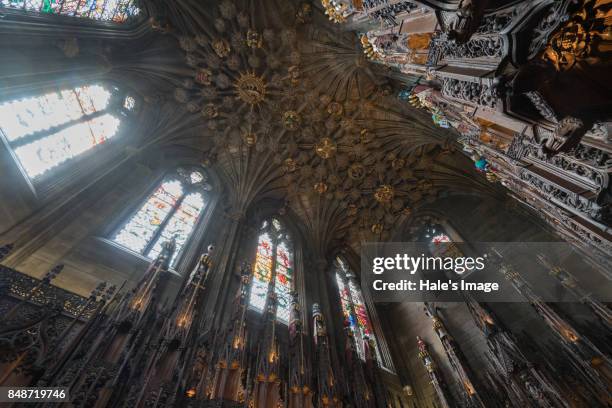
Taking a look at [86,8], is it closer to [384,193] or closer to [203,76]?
[203,76]

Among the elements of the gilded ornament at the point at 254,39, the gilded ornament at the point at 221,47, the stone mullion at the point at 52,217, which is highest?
the gilded ornament at the point at 254,39

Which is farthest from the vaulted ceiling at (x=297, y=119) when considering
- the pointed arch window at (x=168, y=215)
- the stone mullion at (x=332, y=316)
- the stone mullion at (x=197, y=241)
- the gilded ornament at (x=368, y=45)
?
the gilded ornament at (x=368, y=45)

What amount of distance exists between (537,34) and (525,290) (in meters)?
7.37

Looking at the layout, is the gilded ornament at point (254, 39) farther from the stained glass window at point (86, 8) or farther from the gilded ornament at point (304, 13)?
the stained glass window at point (86, 8)

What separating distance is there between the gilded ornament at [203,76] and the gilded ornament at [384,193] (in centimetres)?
932

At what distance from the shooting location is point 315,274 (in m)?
11.7

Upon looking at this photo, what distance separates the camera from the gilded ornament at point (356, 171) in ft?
46.8

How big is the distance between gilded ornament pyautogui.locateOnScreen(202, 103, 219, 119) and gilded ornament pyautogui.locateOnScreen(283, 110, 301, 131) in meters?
2.98

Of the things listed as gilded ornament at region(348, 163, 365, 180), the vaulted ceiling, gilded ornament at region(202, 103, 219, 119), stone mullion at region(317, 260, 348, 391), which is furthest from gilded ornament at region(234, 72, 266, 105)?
stone mullion at region(317, 260, 348, 391)

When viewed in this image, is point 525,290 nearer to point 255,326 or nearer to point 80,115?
point 255,326

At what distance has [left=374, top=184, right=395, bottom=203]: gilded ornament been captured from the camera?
1466 centimetres

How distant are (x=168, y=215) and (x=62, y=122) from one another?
3.56m

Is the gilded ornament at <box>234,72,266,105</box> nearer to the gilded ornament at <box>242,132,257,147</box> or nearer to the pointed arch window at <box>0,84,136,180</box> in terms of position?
the gilded ornament at <box>242,132,257,147</box>

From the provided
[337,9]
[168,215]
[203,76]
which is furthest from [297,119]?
[168,215]
